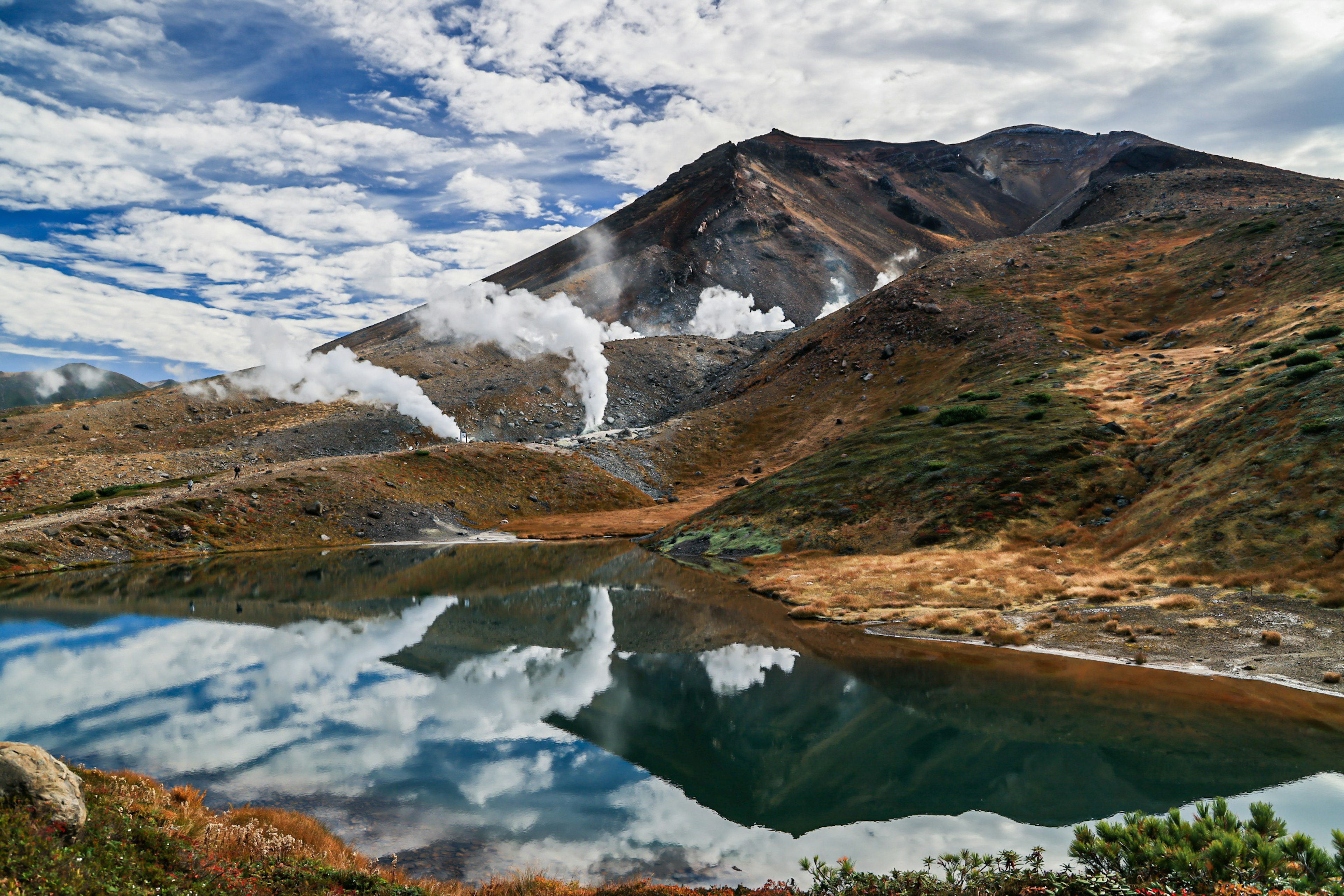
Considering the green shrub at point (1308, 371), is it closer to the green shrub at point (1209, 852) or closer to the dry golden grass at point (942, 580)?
the dry golden grass at point (942, 580)

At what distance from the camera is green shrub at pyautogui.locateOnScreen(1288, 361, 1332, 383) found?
115ft

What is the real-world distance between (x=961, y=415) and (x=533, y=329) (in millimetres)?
123178

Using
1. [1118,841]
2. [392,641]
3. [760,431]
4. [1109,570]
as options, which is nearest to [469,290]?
[760,431]

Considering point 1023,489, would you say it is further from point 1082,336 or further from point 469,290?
point 469,290

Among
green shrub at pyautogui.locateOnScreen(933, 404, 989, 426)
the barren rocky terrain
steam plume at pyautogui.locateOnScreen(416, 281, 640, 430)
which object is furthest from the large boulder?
steam plume at pyautogui.locateOnScreen(416, 281, 640, 430)

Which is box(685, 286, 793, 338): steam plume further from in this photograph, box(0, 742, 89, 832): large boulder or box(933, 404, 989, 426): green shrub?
box(0, 742, 89, 832): large boulder

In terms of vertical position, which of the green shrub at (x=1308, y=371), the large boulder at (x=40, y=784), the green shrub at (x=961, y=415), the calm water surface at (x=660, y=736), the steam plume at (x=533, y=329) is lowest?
the calm water surface at (x=660, y=736)

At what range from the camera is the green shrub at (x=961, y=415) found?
180 ft

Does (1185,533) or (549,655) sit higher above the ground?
(1185,533)

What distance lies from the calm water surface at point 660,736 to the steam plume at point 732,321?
16455cm

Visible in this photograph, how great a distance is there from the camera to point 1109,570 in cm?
2964

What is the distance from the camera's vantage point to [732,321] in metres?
194

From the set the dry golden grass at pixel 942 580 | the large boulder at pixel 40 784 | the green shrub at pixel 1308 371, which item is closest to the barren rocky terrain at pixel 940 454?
the dry golden grass at pixel 942 580

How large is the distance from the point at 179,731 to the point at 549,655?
42.6 ft
